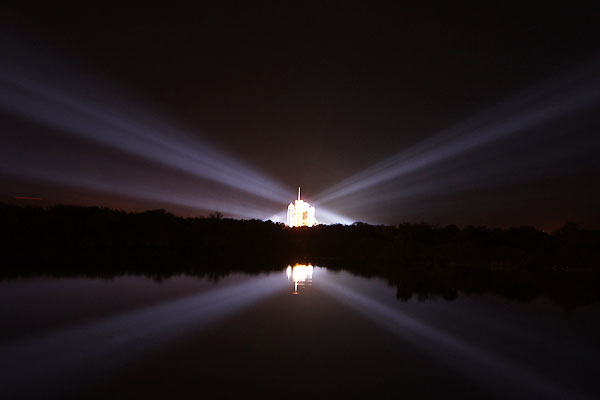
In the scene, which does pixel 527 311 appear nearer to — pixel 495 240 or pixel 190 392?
pixel 190 392

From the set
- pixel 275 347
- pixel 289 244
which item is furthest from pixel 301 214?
pixel 275 347

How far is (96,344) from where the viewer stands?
25.9ft

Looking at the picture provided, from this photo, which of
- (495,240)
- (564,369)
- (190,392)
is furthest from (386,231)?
(190,392)

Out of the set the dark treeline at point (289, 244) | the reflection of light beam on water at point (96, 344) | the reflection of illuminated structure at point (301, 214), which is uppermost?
the reflection of illuminated structure at point (301, 214)

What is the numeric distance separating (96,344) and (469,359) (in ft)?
22.9

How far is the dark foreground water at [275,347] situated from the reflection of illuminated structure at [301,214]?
84691 millimetres

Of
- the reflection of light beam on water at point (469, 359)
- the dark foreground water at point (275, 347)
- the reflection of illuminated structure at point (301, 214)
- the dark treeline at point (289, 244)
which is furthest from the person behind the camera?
the reflection of illuminated structure at point (301, 214)

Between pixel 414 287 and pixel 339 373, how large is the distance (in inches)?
599

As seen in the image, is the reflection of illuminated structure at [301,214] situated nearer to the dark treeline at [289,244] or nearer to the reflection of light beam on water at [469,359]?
the dark treeline at [289,244]

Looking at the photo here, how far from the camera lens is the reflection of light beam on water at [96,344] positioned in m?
6.20

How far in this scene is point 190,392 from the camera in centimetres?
589

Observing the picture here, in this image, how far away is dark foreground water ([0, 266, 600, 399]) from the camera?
6.31 metres

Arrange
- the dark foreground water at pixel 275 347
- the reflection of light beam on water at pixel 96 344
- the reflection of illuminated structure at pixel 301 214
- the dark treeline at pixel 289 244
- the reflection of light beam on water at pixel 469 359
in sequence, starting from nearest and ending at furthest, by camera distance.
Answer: the reflection of light beam on water at pixel 96 344, the dark foreground water at pixel 275 347, the reflection of light beam on water at pixel 469 359, the dark treeline at pixel 289 244, the reflection of illuminated structure at pixel 301 214

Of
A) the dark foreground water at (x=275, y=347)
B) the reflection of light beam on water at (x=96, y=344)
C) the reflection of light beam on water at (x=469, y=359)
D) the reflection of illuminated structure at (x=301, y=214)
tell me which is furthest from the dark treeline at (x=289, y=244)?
the reflection of illuminated structure at (x=301, y=214)
